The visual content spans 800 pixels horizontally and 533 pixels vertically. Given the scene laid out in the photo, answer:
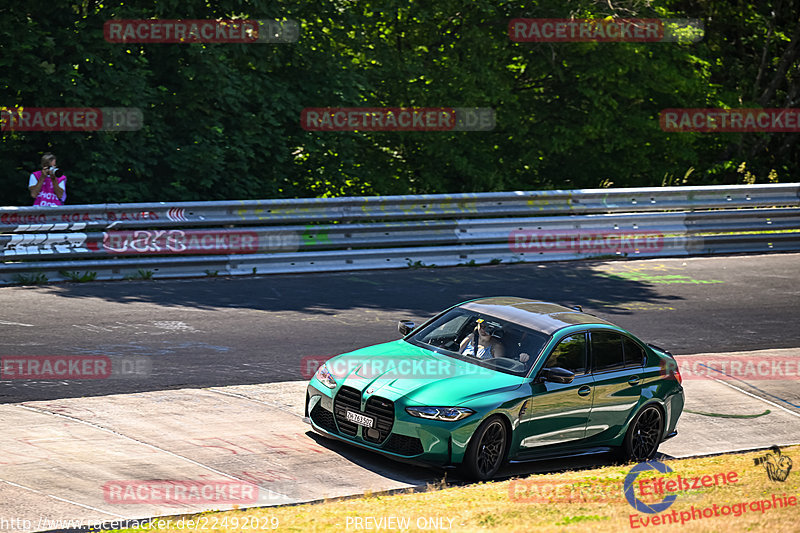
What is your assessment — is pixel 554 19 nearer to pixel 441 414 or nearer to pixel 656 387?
pixel 656 387

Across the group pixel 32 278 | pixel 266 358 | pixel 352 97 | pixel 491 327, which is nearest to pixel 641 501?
pixel 491 327

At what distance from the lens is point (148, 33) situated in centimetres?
1742

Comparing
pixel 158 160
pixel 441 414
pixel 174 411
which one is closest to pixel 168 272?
pixel 158 160

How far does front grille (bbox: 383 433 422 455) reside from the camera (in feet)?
29.6

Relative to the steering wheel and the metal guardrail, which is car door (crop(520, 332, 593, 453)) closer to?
the steering wheel

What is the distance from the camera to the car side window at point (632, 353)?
1050 cm

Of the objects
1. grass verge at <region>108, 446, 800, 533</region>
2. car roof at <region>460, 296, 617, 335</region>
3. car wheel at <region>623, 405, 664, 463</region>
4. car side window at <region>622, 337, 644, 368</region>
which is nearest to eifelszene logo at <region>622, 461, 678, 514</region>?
grass verge at <region>108, 446, 800, 533</region>

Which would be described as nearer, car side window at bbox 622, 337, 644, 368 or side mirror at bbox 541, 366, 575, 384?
side mirror at bbox 541, 366, 575, 384

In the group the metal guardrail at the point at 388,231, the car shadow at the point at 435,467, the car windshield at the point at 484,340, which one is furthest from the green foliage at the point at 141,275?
the car shadow at the point at 435,467

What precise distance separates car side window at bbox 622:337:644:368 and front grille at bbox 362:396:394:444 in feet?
8.90

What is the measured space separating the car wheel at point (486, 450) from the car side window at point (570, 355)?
0.91m

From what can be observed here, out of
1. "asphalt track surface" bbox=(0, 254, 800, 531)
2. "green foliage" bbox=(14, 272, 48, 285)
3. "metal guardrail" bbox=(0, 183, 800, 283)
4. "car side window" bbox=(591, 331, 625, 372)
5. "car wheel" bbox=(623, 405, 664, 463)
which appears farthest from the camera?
"metal guardrail" bbox=(0, 183, 800, 283)

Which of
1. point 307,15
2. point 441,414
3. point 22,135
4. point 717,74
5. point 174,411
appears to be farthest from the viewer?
point 717,74

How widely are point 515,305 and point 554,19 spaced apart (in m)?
11.3
